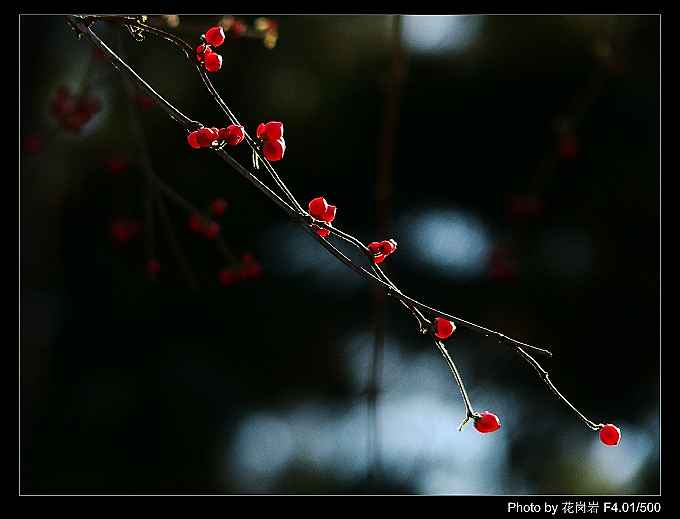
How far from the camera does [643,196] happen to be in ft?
8.84

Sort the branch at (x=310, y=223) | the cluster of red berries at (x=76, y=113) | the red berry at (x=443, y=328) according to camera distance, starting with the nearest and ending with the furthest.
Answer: the branch at (x=310, y=223), the red berry at (x=443, y=328), the cluster of red berries at (x=76, y=113)

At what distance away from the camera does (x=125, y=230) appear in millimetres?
2232

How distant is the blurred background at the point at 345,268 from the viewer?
2.43m

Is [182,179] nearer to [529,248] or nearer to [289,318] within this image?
[289,318]

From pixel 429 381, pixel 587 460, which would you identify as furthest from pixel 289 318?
pixel 587 460

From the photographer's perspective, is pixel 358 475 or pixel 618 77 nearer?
pixel 358 475

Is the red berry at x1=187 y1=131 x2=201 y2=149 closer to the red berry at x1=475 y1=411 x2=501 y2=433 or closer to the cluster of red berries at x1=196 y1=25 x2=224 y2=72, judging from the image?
the cluster of red berries at x1=196 y1=25 x2=224 y2=72

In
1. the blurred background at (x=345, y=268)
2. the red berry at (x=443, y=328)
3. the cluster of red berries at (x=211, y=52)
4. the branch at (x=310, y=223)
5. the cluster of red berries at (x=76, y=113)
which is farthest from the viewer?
the blurred background at (x=345, y=268)

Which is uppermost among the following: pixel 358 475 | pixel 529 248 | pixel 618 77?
pixel 618 77

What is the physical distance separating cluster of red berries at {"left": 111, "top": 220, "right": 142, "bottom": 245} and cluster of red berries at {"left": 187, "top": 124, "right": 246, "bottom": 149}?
1.57 meters

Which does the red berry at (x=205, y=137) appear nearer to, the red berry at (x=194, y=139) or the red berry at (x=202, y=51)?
the red berry at (x=194, y=139)

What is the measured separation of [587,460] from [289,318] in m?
1.04

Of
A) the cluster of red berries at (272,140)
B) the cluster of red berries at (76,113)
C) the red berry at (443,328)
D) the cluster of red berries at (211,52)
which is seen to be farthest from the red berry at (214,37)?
the cluster of red berries at (76,113)

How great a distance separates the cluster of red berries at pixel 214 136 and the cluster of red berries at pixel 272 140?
0.04 metres
